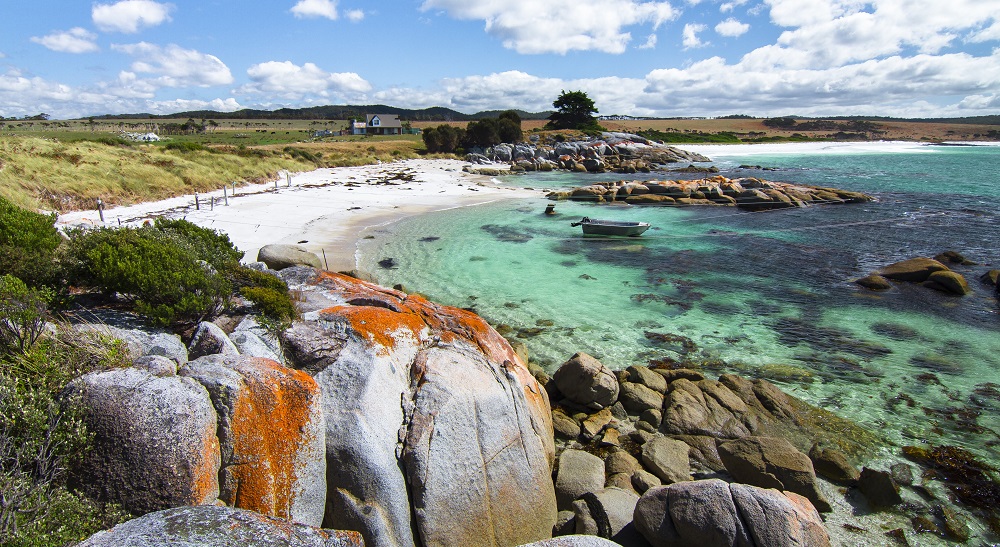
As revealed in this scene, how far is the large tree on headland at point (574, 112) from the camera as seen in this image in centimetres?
10600

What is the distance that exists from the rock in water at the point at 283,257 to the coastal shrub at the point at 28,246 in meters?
6.36

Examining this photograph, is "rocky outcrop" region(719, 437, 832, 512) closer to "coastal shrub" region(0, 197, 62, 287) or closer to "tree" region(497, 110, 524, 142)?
"coastal shrub" region(0, 197, 62, 287)

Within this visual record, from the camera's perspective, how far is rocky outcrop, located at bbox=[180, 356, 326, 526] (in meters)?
5.09

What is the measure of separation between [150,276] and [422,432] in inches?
187

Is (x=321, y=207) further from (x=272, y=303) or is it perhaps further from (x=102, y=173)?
(x=272, y=303)

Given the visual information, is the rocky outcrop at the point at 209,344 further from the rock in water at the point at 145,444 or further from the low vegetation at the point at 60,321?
the rock in water at the point at 145,444

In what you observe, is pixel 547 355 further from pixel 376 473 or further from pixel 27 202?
pixel 27 202

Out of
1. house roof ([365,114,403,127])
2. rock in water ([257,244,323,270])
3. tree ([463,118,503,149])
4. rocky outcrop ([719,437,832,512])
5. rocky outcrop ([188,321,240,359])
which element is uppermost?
house roof ([365,114,403,127])

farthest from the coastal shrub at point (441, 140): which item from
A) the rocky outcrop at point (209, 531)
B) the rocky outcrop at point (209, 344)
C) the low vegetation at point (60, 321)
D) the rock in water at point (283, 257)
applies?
the rocky outcrop at point (209, 531)

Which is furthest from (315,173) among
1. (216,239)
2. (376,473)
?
(376,473)

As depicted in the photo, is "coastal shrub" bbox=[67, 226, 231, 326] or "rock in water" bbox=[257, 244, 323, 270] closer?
"coastal shrub" bbox=[67, 226, 231, 326]

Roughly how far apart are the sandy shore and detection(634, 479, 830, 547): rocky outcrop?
1570 cm

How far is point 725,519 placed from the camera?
607 centimetres

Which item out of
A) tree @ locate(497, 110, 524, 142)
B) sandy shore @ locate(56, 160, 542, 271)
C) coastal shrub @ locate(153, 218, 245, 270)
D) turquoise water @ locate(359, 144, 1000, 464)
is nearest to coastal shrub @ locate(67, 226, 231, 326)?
coastal shrub @ locate(153, 218, 245, 270)
